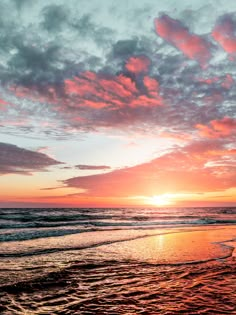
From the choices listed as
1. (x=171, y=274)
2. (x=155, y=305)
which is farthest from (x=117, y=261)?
(x=155, y=305)

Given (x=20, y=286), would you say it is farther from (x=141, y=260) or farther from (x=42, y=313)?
(x=141, y=260)

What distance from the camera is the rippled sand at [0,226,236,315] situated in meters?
5.28

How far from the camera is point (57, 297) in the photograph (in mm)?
5938

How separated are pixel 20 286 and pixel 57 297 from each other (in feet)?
4.34

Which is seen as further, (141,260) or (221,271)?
(141,260)

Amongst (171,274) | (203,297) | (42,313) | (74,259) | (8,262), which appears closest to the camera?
(42,313)

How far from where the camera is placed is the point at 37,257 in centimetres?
1047

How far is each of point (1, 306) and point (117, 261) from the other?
16.3 feet

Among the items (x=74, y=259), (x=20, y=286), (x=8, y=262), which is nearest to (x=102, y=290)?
(x=20, y=286)

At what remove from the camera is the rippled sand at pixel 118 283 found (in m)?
5.28

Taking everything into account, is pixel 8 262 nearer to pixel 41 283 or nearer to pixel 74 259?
pixel 74 259

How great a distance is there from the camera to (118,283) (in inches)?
272

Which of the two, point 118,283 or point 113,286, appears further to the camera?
point 118,283

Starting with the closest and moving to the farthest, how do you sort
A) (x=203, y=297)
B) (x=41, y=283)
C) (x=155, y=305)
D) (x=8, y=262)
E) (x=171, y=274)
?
(x=155, y=305), (x=203, y=297), (x=41, y=283), (x=171, y=274), (x=8, y=262)
